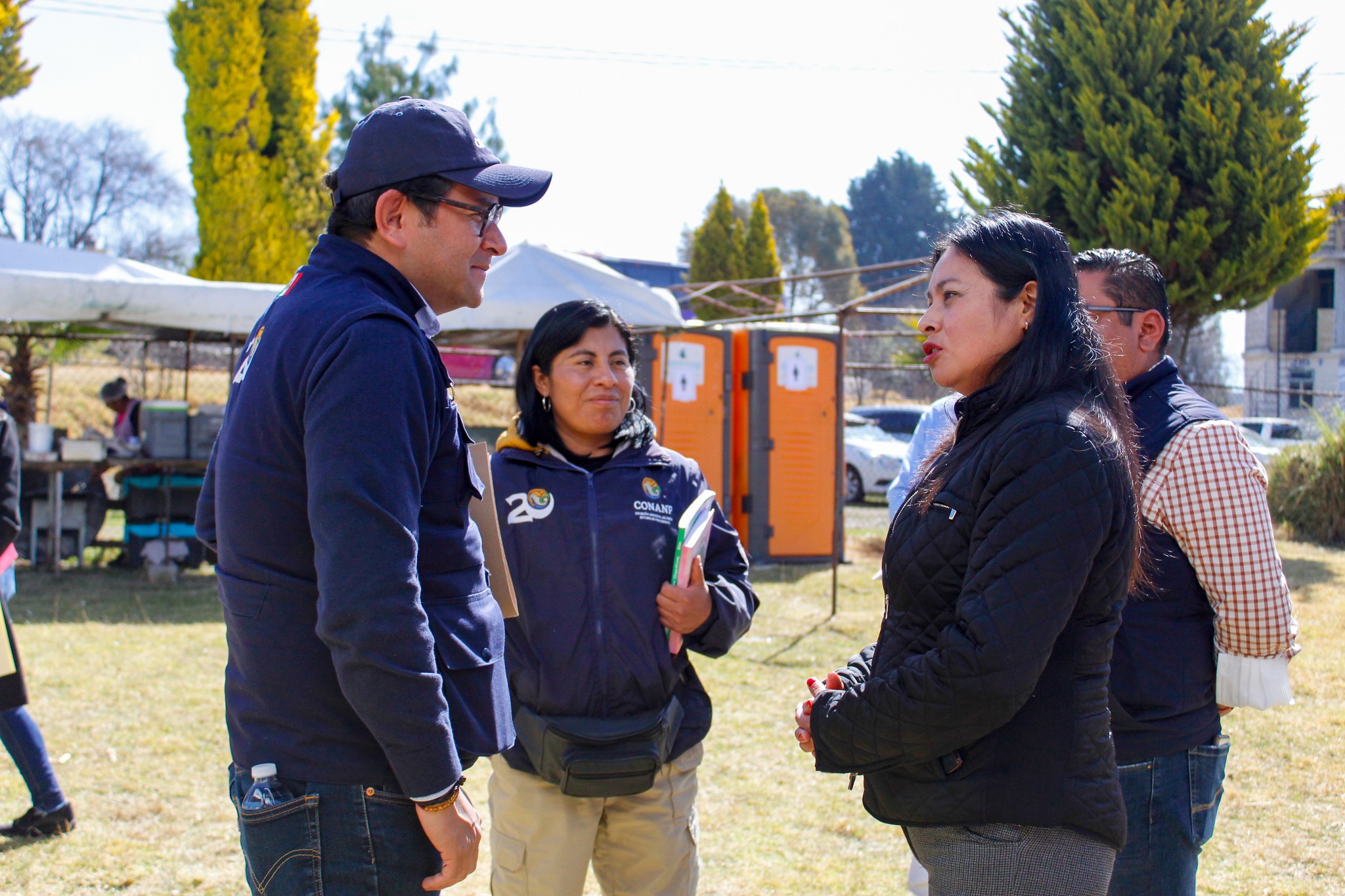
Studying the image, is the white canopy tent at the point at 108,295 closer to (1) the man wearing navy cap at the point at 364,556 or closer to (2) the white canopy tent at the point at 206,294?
(2) the white canopy tent at the point at 206,294

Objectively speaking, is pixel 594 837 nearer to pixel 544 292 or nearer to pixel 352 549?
pixel 352 549

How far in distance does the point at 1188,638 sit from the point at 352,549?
1740 millimetres

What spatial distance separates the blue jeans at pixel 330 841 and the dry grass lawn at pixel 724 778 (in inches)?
89.9

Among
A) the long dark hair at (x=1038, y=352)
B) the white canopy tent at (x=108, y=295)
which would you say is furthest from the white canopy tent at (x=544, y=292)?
the long dark hair at (x=1038, y=352)

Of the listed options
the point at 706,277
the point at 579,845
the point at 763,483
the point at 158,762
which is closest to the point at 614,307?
the point at 579,845

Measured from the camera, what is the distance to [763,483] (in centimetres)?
1038

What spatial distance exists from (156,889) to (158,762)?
1362 mm

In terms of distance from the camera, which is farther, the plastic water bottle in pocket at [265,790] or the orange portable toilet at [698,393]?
the orange portable toilet at [698,393]

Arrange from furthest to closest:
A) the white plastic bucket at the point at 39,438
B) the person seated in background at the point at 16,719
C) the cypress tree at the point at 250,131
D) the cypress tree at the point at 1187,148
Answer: the cypress tree at the point at 250,131 → the cypress tree at the point at 1187,148 → the white plastic bucket at the point at 39,438 → the person seated in background at the point at 16,719

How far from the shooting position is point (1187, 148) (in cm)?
1012

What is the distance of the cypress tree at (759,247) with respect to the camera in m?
24.5

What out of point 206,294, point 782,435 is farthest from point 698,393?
point 206,294

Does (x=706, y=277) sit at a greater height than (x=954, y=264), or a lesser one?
greater

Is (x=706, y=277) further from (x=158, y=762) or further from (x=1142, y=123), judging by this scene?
(x=158, y=762)
